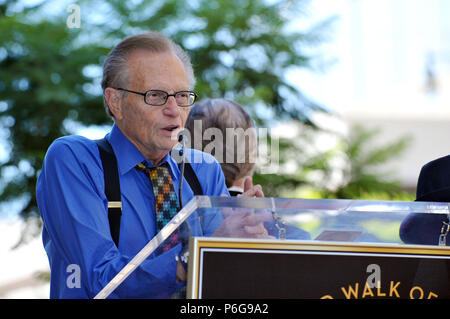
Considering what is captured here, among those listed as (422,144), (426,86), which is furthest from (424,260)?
(426,86)

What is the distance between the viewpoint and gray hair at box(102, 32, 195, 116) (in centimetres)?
216

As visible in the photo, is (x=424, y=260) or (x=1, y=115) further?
(x=1, y=115)

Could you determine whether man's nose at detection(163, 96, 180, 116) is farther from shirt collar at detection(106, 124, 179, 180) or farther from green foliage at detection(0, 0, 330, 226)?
green foliage at detection(0, 0, 330, 226)

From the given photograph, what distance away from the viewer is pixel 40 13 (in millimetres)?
6914

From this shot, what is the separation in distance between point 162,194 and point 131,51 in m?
0.50

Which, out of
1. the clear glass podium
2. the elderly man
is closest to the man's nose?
the elderly man

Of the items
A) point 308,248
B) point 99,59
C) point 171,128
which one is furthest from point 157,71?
point 99,59

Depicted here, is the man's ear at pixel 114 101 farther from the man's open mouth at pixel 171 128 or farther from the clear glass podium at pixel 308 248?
the clear glass podium at pixel 308 248

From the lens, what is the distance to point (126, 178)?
2045 millimetres

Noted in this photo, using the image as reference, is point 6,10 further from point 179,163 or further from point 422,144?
point 422,144

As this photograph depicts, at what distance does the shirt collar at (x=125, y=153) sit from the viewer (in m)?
2.07

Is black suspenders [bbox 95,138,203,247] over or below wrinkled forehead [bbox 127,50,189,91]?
below

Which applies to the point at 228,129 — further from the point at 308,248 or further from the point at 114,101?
the point at 308,248
